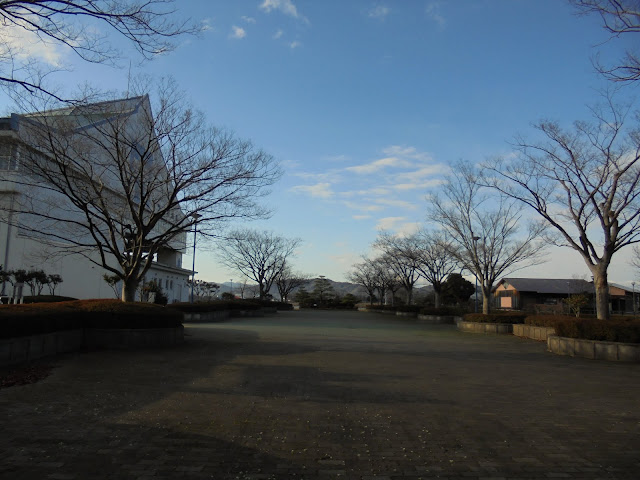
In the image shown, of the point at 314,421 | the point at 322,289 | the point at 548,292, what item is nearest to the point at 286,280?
the point at 322,289

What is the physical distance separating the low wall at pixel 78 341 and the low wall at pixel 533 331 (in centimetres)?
1279

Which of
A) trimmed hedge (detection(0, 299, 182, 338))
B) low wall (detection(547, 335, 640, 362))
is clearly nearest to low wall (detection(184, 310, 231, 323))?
trimmed hedge (detection(0, 299, 182, 338))

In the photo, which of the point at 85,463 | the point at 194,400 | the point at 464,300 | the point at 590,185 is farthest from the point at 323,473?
the point at 464,300

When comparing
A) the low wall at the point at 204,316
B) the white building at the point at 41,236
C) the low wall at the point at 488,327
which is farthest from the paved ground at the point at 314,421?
the low wall at the point at 204,316

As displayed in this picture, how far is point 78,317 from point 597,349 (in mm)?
13356

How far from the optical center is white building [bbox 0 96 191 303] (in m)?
13.1

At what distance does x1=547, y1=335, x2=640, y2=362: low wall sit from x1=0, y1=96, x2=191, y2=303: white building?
41.4 ft

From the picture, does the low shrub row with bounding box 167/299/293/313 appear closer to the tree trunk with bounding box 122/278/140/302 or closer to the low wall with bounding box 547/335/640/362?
the tree trunk with bounding box 122/278/140/302

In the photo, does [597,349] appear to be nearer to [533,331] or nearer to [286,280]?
[533,331]

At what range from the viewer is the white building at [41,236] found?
13.1 meters

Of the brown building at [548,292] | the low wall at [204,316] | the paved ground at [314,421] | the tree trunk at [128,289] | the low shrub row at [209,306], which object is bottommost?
the paved ground at [314,421]

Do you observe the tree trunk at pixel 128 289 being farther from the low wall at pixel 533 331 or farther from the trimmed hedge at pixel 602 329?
the low wall at pixel 533 331

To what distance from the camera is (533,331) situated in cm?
1808

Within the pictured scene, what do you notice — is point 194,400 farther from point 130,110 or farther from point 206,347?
point 130,110
